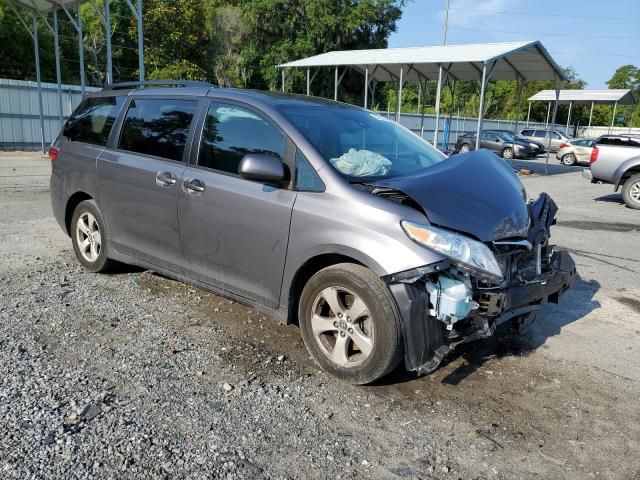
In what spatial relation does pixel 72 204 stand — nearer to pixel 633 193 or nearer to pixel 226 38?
pixel 633 193

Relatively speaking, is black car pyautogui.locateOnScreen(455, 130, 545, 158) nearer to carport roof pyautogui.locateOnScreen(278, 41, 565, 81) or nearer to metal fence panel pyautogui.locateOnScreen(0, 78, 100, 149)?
carport roof pyautogui.locateOnScreen(278, 41, 565, 81)

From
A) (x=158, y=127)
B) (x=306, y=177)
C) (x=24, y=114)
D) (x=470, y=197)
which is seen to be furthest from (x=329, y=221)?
(x=24, y=114)

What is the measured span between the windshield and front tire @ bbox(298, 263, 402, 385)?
72cm

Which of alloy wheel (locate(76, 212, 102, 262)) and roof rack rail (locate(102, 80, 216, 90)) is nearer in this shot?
roof rack rail (locate(102, 80, 216, 90))

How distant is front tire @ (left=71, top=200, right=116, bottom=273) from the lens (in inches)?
203

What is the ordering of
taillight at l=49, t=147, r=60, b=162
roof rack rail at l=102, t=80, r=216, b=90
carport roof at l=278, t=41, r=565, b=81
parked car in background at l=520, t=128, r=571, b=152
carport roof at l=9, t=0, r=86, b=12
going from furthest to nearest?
parked car in background at l=520, t=128, r=571, b=152, carport roof at l=278, t=41, r=565, b=81, carport roof at l=9, t=0, r=86, b=12, taillight at l=49, t=147, r=60, b=162, roof rack rail at l=102, t=80, r=216, b=90

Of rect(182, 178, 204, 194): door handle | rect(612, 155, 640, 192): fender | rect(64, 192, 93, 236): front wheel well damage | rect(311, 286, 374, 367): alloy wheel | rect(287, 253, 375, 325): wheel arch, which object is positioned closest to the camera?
rect(311, 286, 374, 367): alloy wheel

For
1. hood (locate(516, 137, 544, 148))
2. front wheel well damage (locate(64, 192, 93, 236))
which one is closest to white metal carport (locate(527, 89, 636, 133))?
hood (locate(516, 137, 544, 148))

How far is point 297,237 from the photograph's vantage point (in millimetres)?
3557

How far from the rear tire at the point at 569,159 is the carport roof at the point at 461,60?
653cm

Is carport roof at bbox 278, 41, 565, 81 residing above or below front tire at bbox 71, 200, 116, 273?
above

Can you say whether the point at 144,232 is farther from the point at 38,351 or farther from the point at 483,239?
the point at 483,239

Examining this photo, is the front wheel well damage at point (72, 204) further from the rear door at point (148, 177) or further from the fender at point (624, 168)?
the fender at point (624, 168)

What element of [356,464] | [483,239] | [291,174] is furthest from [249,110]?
[356,464]
